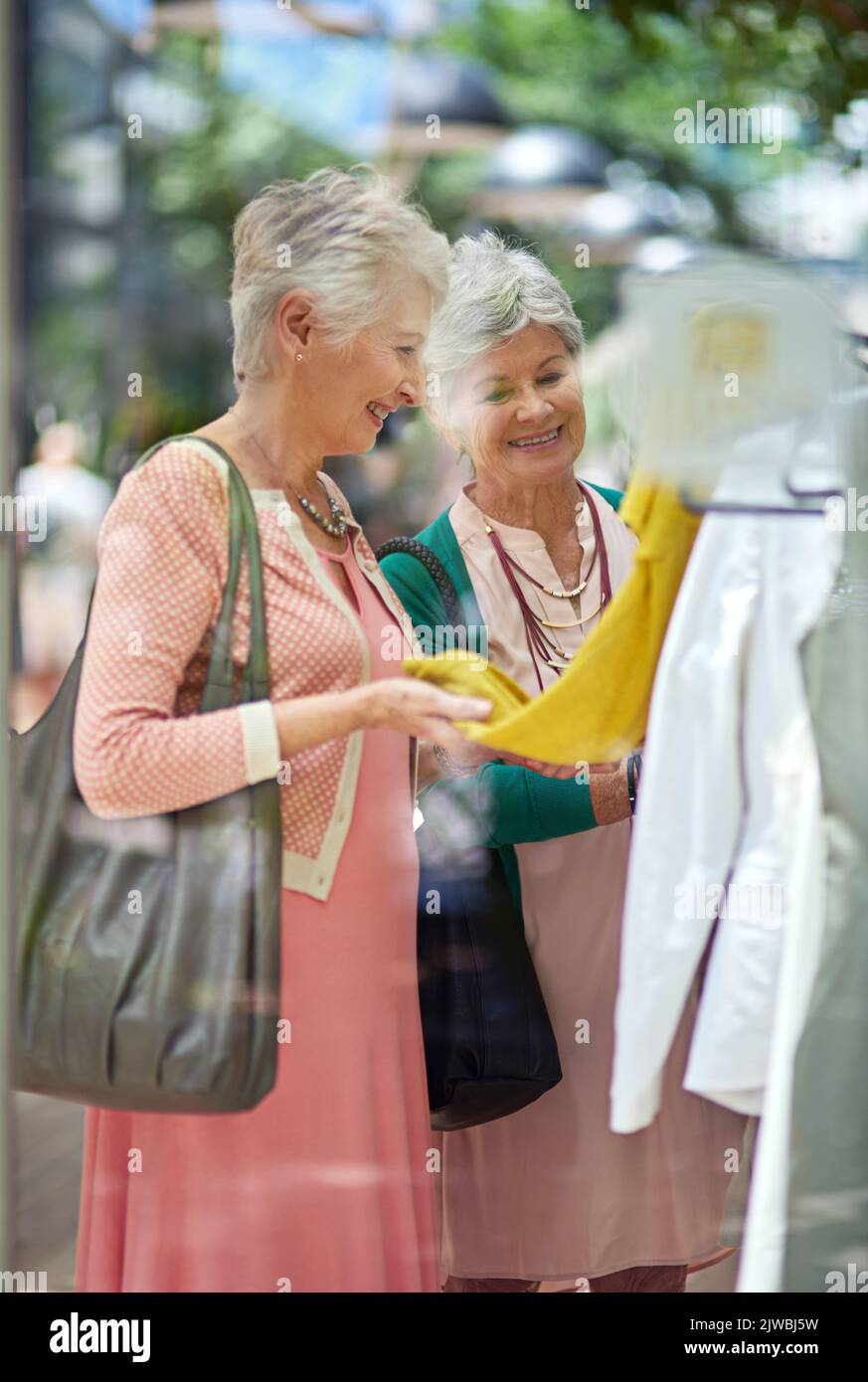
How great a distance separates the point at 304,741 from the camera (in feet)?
6.61

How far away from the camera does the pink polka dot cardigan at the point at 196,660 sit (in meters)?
1.94

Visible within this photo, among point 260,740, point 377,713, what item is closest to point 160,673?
point 260,740

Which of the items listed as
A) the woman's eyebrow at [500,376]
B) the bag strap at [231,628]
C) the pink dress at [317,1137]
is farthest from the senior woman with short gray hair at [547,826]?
the bag strap at [231,628]

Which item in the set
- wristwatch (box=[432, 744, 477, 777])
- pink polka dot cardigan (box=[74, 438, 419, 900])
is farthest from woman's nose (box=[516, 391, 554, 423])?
wristwatch (box=[432, 744, 477, 777])

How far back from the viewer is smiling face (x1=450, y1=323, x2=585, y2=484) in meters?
2.12

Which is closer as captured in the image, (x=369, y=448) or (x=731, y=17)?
(x=369, y=448)

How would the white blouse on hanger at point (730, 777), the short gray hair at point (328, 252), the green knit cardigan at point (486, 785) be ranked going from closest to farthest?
the white blouse on hanger at point (730, 777), the short gray hair at point (328, 252), the green knit cardigan at point (486, 785)

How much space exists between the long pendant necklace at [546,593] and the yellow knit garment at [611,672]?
0.06 metres

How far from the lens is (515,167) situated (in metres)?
2.15

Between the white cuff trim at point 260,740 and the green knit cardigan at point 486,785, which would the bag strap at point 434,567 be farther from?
the white cuff trim at point 260,740

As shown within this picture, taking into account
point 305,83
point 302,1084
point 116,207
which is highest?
point 305,83
